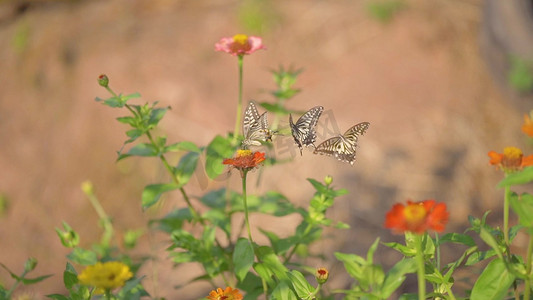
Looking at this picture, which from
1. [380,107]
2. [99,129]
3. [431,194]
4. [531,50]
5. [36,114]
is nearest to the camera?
[431,194]

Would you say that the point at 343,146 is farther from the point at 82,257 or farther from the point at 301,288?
the point at 82,257

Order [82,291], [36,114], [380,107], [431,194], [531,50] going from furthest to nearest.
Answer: [36,114] → [380,107] → [531,50] → [431,194] → [82,291]

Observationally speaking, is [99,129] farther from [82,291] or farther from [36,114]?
[82,291]

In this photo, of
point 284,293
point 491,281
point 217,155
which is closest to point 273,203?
point 217,155

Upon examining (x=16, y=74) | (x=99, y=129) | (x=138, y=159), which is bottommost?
(x=138, y=159)

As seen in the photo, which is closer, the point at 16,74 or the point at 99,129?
the point at 99,129

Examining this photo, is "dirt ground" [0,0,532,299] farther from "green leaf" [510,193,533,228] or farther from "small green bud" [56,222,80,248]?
"green leaf" [510,193,533,228]

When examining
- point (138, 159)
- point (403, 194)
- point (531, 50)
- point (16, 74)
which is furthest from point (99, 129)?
point (531, 50)

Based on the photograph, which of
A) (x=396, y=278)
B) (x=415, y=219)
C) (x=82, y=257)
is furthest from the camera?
(x=82, y=257)
